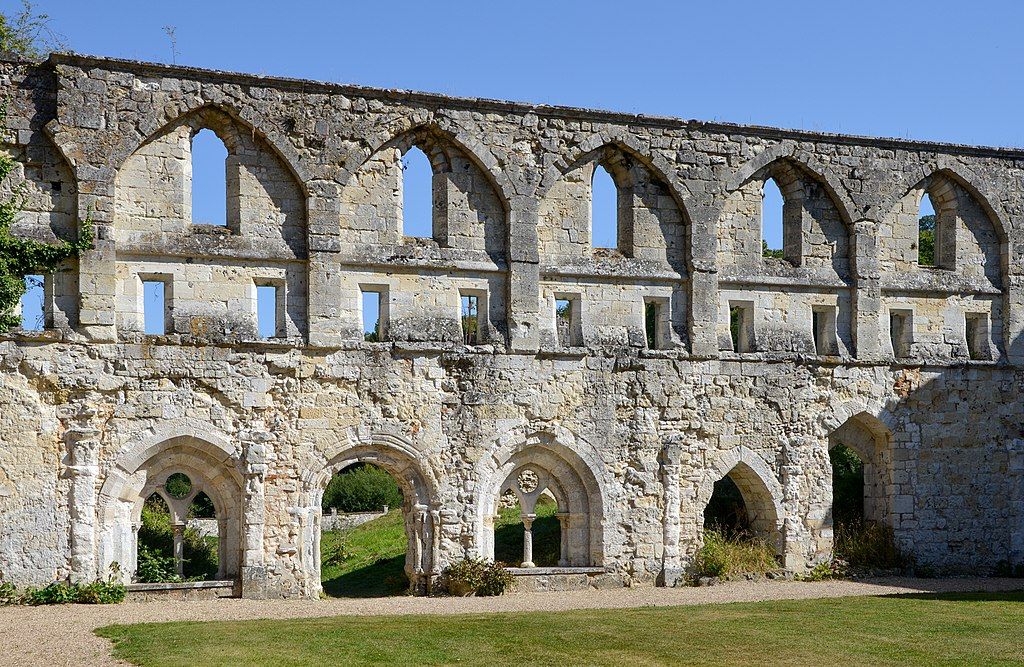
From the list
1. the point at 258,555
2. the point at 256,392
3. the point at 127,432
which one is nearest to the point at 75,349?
the point at 127,432

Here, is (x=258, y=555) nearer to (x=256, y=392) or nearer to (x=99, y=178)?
(x=256, y=392)

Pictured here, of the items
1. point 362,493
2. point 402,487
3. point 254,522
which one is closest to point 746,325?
point 402,487

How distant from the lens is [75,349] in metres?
17.1

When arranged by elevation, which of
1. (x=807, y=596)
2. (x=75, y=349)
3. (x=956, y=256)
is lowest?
(x=807, y=596)

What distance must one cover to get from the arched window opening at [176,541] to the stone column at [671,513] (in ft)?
21.6

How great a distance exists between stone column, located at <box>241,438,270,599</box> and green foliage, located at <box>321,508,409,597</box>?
300 cm

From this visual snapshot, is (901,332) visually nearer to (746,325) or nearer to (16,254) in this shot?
(746,325)

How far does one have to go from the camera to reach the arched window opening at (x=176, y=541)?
18172mm

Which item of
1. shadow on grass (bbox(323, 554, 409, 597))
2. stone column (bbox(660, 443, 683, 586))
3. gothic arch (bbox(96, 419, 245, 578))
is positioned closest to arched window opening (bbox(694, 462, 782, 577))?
stone column (bbox(660, 443, 683, 586))

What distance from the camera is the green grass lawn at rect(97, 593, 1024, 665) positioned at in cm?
1283

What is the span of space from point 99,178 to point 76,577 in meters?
5.31

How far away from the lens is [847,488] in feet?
78.9

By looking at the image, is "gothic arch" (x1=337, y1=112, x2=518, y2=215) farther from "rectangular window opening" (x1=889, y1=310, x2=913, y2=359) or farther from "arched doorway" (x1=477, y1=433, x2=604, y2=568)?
"rectangular window opening" (x1=889, y1=310, x2=913, y2=359)

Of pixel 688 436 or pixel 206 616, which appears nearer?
pixel 206 616
